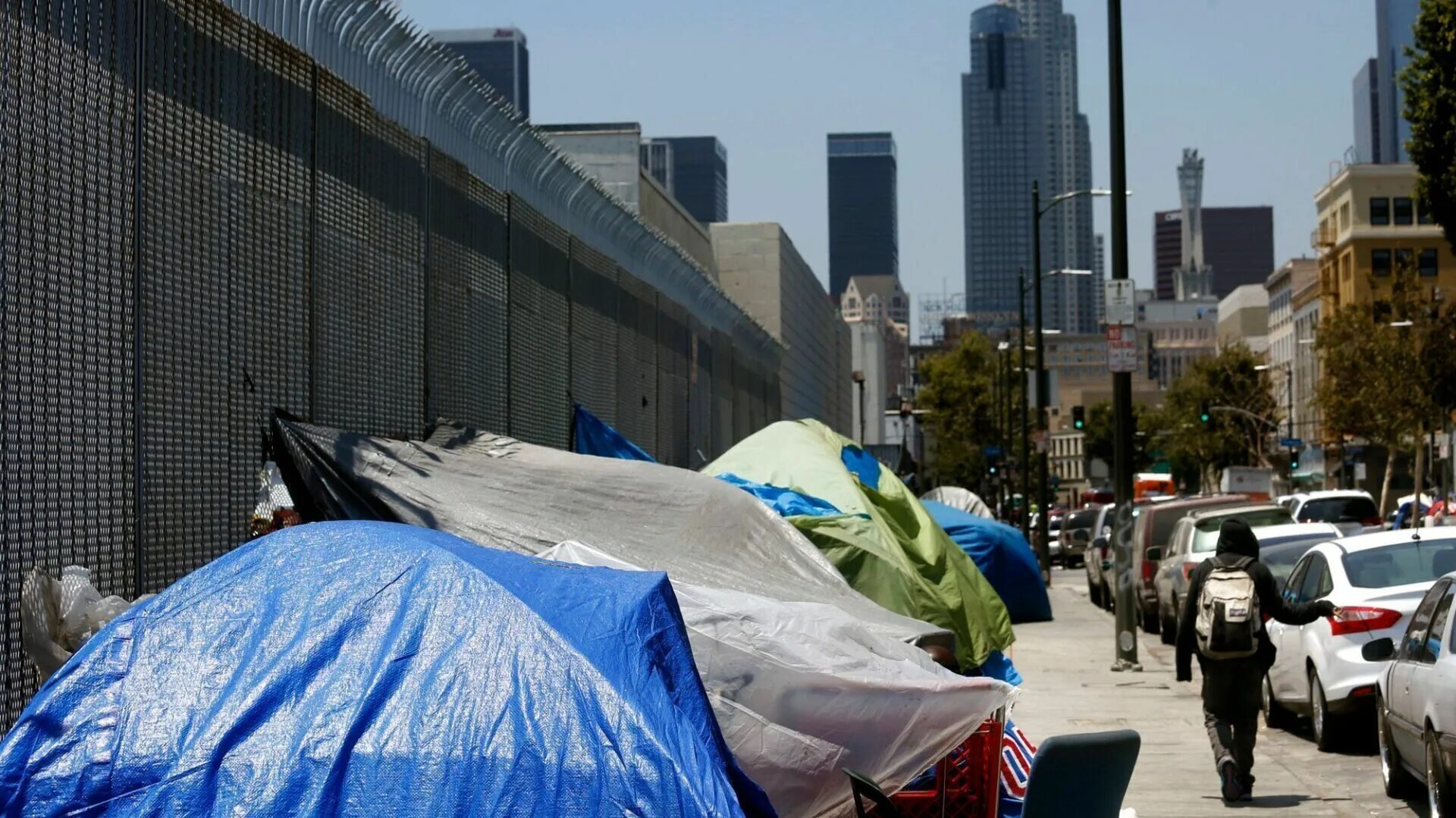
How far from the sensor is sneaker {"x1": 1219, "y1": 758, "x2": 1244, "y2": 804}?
37.6ft

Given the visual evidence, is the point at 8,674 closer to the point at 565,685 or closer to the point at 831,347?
the point at 565,685

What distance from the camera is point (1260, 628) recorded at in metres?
11.8

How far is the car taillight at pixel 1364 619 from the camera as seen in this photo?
44.4ft

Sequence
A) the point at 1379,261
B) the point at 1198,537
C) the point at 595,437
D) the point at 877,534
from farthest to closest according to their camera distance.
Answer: the point at 1379,261 < the point at 1198,537 < the point at 595,437 < the point at 877,534

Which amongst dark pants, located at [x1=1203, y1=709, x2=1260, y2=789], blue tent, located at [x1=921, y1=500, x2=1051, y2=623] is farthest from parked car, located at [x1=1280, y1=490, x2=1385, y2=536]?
dark pants, located at [x1=1203, y1=709, x2=1260, y2=789]

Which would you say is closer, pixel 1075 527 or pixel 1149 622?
pixel 1149 622

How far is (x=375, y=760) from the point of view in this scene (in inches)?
231

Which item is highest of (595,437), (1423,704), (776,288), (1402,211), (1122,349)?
(1402,211)

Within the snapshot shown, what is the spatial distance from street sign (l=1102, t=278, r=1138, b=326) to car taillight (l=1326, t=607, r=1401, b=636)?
8.54m

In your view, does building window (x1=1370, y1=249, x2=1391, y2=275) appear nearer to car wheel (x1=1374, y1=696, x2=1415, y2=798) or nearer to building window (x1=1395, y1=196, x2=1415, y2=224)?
building window (x1=1395, y1=196, x2=1415, y2=224)

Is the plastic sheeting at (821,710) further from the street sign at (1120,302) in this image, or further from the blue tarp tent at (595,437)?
the street sign at (1120,302)

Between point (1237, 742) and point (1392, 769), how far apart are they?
867mm

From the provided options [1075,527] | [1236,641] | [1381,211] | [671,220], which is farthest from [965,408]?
[1236,641]

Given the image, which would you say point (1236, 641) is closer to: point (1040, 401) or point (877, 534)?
point (877, 534)
